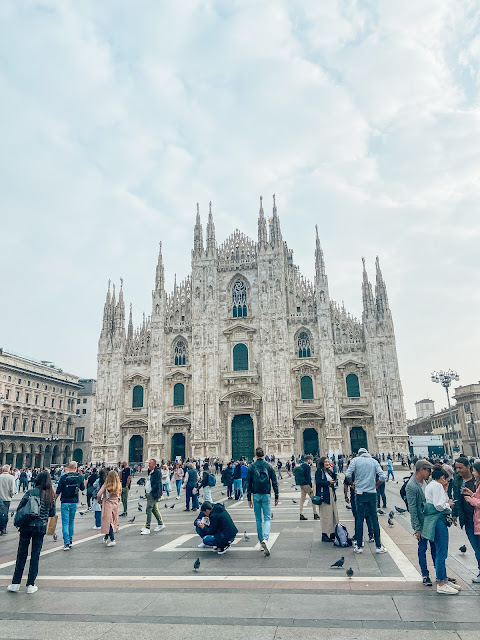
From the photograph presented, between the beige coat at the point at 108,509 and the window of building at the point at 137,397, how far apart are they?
33801 millimetres

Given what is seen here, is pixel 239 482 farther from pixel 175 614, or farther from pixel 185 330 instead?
pixel 185 330

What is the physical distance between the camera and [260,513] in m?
8.30

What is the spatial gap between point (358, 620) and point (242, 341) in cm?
3741

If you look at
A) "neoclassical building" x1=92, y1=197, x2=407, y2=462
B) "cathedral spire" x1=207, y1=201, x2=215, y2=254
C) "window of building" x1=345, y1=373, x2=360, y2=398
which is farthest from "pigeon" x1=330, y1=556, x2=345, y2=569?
"cathedral spire" x1=207, y1=201, x2=215, y2=254

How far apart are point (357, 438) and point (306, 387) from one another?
19.5ft

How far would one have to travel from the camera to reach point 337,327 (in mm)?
41500

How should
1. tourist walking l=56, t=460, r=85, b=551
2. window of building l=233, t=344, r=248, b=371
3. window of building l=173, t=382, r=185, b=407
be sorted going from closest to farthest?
tourist walking l=56, t=460, r=85, b=551 < window of building l=233, t=344, r=248, b=371 < window of building l=173, t=382, r=185, b=407

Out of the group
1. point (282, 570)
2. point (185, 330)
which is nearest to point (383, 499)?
point (282, 570)

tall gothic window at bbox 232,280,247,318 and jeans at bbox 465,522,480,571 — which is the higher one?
tall gothic window at bbox 232,280,247,318

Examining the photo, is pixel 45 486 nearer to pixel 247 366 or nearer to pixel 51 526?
pixel 51 526

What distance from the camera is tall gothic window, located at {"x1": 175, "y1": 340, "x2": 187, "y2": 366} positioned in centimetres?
4309

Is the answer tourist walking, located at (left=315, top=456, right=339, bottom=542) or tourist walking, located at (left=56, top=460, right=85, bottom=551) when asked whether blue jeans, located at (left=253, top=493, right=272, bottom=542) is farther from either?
tourist walking, located at (left=56, top=460, right=85, bottom=551)

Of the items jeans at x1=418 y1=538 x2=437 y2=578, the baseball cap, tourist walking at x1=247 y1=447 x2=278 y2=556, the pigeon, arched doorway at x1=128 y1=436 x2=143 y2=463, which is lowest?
the pigeon

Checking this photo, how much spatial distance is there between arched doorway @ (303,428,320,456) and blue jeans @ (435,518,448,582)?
113 feet
